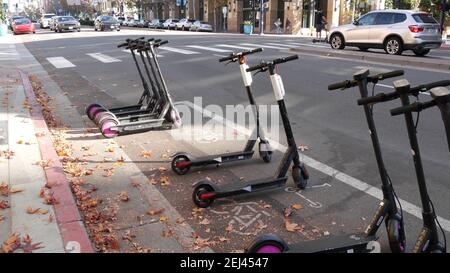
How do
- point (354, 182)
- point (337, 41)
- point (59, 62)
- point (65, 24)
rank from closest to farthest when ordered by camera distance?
point (354, 182), point (59, 62), point (337, 41), point (65, 24)

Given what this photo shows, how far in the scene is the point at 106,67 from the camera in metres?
15.8

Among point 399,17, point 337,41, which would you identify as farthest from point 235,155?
point 337,41

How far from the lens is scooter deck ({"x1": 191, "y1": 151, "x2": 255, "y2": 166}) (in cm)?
548

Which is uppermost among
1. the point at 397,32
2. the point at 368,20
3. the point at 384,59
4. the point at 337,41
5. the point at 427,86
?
the point at 368,20

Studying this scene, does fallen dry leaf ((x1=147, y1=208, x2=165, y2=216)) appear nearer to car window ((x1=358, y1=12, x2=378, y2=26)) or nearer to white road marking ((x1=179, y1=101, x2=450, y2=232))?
white road marking ((x1=179, y1=101, x2=450, y2=232))

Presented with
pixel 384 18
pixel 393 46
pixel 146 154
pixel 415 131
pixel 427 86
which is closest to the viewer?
pixel 427 86

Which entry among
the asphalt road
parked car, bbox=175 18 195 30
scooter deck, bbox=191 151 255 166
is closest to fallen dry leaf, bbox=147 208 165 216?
the asphalt road

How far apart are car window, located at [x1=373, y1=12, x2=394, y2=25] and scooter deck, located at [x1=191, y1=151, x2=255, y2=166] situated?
1443 centimetres

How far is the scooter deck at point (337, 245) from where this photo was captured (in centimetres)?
326

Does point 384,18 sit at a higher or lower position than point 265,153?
higher

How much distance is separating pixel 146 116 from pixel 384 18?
13.8m

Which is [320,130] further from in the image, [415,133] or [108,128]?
[415,133]

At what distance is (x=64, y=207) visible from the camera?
4359mm

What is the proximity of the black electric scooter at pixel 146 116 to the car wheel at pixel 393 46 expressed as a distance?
12849mm
